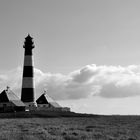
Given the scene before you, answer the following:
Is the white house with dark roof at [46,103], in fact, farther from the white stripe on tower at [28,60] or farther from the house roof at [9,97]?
the white stripe on tower at [28,60]

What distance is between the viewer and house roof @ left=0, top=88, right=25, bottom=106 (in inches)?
2782

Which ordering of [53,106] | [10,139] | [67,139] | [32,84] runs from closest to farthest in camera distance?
[10,139], [67,139], [32,84], [53,106]

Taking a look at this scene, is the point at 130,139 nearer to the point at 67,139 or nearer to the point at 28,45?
the point at 67,139

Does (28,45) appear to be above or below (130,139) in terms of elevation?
above

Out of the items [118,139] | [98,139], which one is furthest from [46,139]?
[118,139]

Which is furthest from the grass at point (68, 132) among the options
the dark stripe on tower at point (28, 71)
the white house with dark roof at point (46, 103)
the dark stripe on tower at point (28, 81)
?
the white house with dark roof at point (46, 103)

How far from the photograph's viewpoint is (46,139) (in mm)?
19984

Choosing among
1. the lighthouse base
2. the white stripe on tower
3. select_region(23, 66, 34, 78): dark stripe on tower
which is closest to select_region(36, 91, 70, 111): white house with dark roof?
the lighthouse base

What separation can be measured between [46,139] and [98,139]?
290 cm

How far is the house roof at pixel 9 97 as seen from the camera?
70.7 meters

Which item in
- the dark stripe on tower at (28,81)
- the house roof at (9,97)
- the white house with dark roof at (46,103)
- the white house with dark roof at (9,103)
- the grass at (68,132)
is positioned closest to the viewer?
the grass at (68,132)

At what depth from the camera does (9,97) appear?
7231cm

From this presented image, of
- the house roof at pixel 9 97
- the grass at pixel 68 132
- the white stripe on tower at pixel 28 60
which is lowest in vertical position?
the grass at pixel 68 132

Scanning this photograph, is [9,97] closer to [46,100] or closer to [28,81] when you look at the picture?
[28,81]
